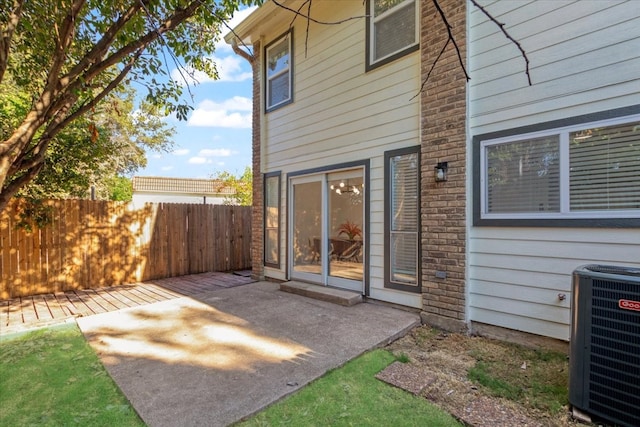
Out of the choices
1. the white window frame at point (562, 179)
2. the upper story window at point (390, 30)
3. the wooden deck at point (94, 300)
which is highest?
the upper story window at point (390, 30)

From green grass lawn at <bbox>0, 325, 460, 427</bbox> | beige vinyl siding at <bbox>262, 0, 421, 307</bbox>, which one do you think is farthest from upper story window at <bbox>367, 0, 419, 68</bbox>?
green grass lawn at <bbox>0, 325, 460, 427</bbox>

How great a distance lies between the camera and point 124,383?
2799 millimetres

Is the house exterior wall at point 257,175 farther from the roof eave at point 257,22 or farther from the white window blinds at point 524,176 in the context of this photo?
the white window blinds at point 524,176

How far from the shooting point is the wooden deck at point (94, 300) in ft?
15.3

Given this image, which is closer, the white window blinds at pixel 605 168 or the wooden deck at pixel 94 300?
Answer: the white window blinds at pixel 605 168

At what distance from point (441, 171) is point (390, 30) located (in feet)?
8.01

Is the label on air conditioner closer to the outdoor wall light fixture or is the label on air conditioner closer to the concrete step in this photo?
the outdoor wall light fixture

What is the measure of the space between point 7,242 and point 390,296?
22.3 feet

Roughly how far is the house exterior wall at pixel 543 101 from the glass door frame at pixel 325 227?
162cm

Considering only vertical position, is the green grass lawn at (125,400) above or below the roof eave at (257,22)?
below

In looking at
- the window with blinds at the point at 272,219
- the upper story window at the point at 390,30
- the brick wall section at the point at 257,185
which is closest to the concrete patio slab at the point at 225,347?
the window with blinds at the point at 272,219

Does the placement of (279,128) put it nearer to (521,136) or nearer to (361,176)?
(361,176)

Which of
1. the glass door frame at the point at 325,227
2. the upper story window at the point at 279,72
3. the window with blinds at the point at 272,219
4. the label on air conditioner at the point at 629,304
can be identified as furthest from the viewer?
the window with blinds at the point at 272,219

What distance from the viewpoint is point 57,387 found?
9.21ft
